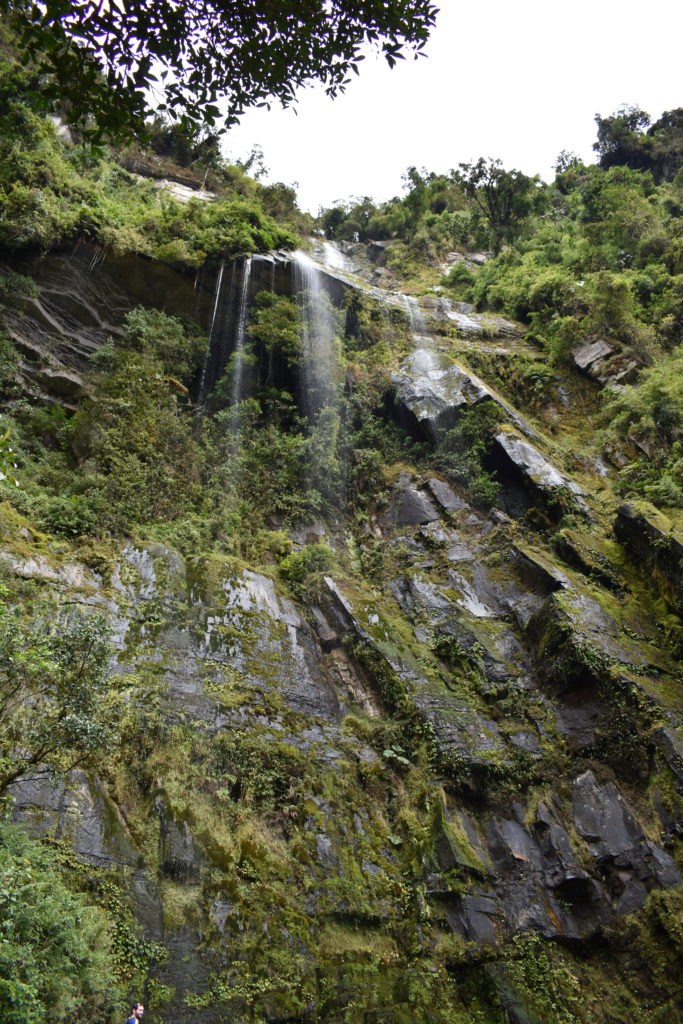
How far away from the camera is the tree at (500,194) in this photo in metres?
25.7

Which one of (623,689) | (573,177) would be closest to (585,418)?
(623,689)

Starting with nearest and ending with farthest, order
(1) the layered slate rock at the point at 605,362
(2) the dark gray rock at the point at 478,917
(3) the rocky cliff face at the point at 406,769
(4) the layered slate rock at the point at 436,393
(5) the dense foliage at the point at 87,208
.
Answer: (3) the rocky cliff face at the point at 406,769, (2) the dark gray rock at the point at 478,917, (5) the dense foliage at the point at 87,208, (4) the layered slate rock at the point at 436,393, (1) the layered slate rock at the point at 605,362

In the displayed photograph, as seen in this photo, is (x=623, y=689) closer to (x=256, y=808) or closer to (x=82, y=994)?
(x=256, y=808)

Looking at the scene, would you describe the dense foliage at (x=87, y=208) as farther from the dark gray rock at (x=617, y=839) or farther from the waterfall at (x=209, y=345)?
the dark gray rock at (x=617, y=839)

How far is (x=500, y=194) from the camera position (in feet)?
86.9

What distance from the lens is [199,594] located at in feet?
33.4

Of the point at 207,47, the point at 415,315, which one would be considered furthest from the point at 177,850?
the point at 415,315

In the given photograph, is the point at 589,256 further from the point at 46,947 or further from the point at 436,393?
the point at 46,947

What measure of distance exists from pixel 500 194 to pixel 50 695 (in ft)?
93.7

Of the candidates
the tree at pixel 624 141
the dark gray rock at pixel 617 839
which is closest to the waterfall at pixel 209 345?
the dark gray rock at pixel 617 839

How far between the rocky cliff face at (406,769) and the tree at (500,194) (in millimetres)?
17532

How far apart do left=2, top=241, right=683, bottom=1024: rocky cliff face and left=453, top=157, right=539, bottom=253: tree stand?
17532 mm

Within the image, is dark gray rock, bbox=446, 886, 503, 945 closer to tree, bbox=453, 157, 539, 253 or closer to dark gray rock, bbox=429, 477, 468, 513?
dark gray rock, bbox=429, 477, 468, 513

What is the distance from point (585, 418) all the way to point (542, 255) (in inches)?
408
